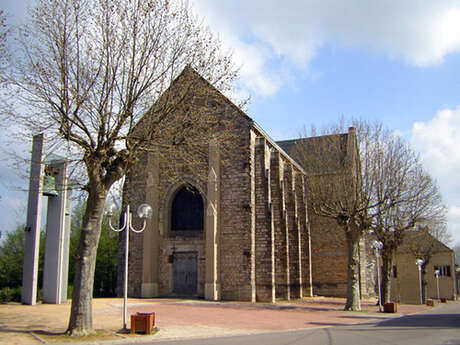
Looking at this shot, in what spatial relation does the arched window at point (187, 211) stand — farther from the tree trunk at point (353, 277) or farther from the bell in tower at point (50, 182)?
the tree trunk at point (353, 277)

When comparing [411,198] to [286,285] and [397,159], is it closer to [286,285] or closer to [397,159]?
[397,159]

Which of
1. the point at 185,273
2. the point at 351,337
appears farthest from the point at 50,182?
the point at 351,337

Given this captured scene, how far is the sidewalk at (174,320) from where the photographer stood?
11328 mm

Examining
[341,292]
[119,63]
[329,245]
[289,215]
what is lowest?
[341,292]

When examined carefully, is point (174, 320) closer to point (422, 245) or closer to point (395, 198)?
point (395, 198)

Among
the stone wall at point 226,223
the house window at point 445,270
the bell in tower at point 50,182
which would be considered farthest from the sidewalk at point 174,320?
the house window at point 445,270

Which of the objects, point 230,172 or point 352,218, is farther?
point 230,172

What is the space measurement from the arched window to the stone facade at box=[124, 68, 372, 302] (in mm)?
96

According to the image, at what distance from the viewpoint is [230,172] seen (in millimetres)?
24906

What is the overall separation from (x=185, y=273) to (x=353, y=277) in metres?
9.71

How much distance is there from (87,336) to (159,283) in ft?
47.2

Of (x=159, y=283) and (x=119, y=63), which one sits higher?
Result: (x=119, y=63)

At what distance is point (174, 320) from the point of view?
1471 centimetres

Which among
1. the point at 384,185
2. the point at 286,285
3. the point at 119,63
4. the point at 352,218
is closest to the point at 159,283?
the point at 286,285
